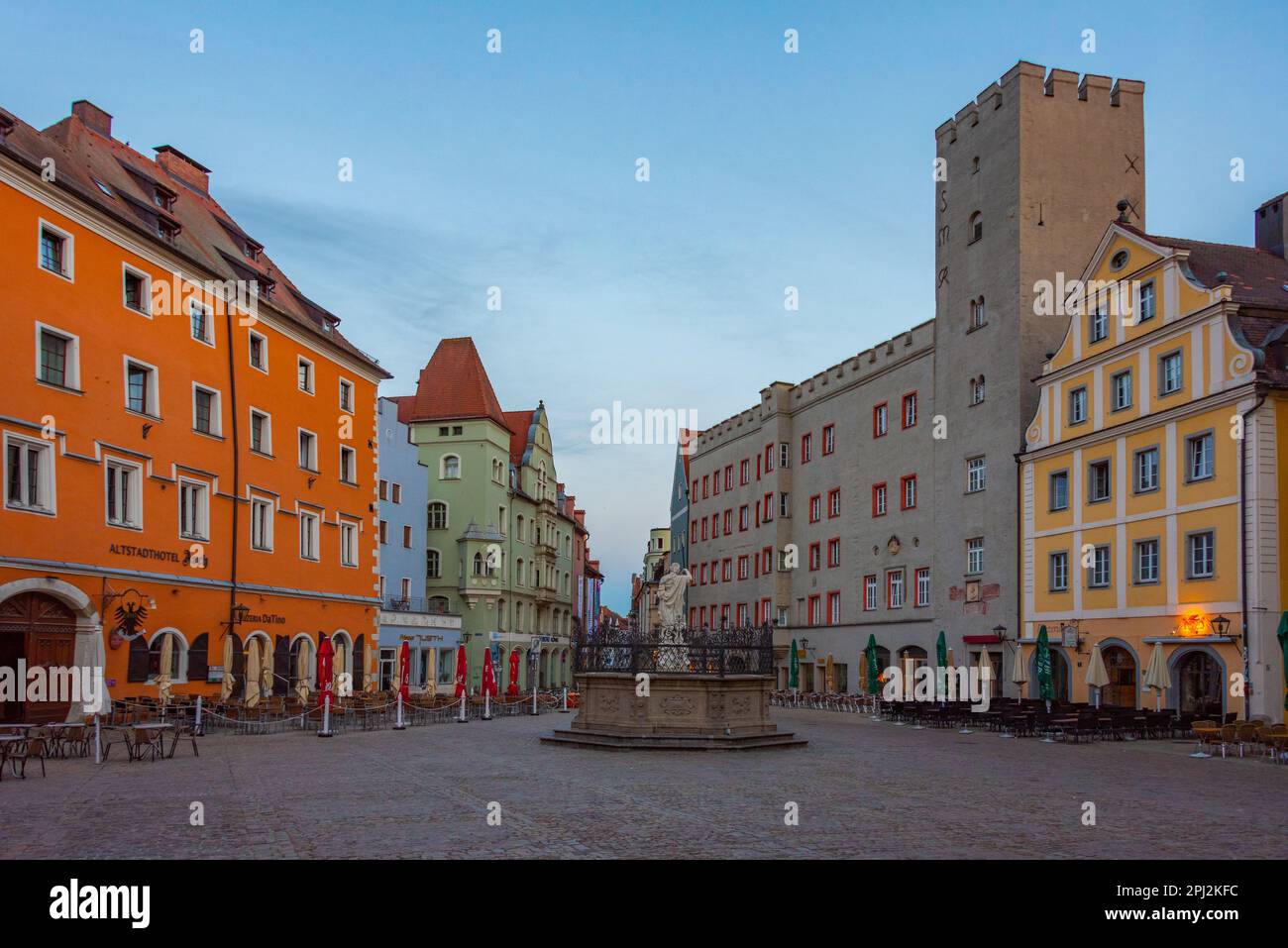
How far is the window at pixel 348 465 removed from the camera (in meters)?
41.6

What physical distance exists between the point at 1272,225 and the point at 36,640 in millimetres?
38630

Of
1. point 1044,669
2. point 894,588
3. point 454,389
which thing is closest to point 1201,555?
point 1044,669

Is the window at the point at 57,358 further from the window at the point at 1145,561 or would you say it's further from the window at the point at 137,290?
the window at the point at 1145,561

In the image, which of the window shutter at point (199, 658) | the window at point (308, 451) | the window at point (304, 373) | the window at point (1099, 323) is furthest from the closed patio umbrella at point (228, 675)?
the window at point (1099, 323)

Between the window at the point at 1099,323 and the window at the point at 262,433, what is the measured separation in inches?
1012

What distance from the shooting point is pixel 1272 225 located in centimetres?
3841

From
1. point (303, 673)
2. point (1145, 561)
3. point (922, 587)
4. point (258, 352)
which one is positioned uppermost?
point (258, 352)

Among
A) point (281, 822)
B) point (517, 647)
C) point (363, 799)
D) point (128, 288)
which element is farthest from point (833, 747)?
point (517, 647)

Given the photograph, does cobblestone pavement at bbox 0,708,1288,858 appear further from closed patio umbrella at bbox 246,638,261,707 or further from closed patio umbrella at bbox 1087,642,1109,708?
closed patio umbrella at bbox 1087,642,1109,708

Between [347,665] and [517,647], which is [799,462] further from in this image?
[347,665]

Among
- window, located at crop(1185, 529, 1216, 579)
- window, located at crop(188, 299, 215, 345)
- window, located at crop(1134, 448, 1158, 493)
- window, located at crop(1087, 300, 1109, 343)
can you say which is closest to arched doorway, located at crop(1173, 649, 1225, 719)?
window, located at crop(1185, 529, 1216, 579)

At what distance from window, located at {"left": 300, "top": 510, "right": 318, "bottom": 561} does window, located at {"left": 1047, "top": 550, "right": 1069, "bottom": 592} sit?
2419 cm

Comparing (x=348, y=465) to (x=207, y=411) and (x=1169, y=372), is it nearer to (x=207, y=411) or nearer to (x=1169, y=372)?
(x=207, y=411)
